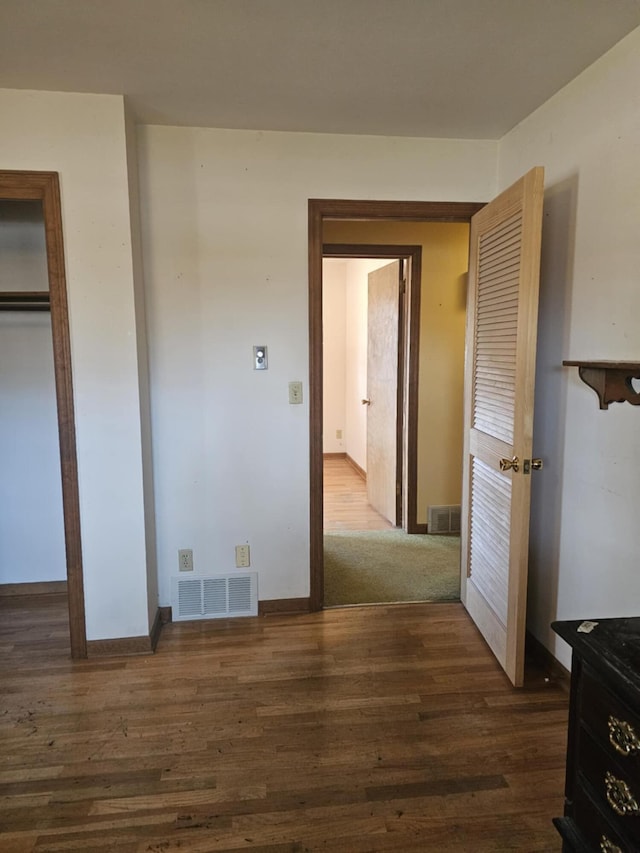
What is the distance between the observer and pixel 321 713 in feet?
6.88

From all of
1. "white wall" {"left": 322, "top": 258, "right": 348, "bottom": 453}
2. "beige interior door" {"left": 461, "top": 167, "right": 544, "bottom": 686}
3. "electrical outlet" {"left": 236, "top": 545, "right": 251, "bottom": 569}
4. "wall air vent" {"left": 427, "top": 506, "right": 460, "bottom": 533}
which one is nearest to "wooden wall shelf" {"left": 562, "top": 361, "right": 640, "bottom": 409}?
"beige interior door" {"left": 461, "top": 167, "right": 544, "bottom": 686}

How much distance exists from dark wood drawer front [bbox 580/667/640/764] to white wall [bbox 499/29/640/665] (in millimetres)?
872

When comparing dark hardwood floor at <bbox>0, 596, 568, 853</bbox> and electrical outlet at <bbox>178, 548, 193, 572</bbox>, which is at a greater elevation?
electrical outlet at <bbox>178, 548, 193, 572</bbox>

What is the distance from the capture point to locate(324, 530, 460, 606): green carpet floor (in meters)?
3.12

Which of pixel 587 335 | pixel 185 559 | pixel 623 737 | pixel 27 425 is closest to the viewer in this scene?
pixel 623 737

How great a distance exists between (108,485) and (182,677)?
2.91 feet

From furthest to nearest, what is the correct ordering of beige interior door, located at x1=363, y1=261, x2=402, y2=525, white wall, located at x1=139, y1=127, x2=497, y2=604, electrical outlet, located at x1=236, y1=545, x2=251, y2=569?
beige interior door, located at x1=363, y1=261, x2=402, y2=525 → electrical outlet, located at x1=236, y1=545, x2=251, y2=569 → white wall, located at x1=139, y1=127, x2=497, y2=604

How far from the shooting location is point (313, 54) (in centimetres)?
190

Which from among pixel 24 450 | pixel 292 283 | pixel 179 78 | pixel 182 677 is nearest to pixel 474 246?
pixel 292 283

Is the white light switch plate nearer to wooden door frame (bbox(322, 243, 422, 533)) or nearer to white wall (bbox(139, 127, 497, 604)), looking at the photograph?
white wall (bbox(139, 127, 497, 604))

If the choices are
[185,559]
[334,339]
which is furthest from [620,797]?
[334,339]

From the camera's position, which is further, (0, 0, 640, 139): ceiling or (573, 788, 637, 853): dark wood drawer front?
(0, 0, 640, 139): ceiling

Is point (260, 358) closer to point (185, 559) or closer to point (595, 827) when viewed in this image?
point (185, 559)

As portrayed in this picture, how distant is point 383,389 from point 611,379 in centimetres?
271
